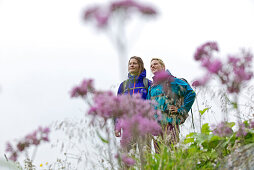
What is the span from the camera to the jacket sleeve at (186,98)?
14.0 ft

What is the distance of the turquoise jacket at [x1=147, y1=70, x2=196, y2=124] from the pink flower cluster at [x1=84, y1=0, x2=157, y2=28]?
72.4 inches

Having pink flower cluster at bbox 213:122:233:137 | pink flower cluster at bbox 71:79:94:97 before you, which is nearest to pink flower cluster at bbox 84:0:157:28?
pink flower cluster at bbox 71:79:94:97

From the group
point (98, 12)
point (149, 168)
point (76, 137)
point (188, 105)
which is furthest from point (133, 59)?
point (98, 12)

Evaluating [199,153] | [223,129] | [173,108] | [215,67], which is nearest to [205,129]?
[199,153]

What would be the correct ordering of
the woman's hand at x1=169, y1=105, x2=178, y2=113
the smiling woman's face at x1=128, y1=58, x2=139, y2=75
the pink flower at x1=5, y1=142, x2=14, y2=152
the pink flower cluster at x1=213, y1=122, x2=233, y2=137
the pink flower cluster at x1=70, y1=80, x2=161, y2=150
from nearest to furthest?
the pink flower cluster at x1=70, y1=80, x2=161, y2=150 → the pink flower cluster at x1=213, y1=122, x2=233, y2=137 → the pink flower at x1=5, y1=142, x2=14, y2=152 → the woman's hand at x1=169, y1=105, x2=178, y2=113 → the smiling woman's face at x1=128, y1=58, x2=139, y2=75

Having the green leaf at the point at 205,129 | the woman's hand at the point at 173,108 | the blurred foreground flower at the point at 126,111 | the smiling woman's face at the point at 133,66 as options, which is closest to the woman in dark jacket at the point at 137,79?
the smiling woman's face at the point at 133,66

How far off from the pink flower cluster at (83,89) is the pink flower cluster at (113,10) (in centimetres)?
62

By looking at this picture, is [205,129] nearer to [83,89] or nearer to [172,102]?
[172,102]

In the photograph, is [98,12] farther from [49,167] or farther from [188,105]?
[49,167]

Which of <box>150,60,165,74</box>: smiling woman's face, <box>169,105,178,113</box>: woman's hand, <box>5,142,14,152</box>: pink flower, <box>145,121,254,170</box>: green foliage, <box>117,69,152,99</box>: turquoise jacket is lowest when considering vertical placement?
<box>145,121,254,170</box>: green foliage

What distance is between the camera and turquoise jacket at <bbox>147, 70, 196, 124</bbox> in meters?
4.27

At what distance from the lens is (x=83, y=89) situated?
274 centimetres

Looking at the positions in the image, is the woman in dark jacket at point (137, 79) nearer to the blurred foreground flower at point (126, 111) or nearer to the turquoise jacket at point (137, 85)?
the turquoise jacket at point (137, 85)

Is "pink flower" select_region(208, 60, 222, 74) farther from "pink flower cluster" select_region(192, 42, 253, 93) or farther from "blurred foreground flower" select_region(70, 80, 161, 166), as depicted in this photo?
"blurred foreground flower" select_region(70, 80, 161, 166)
